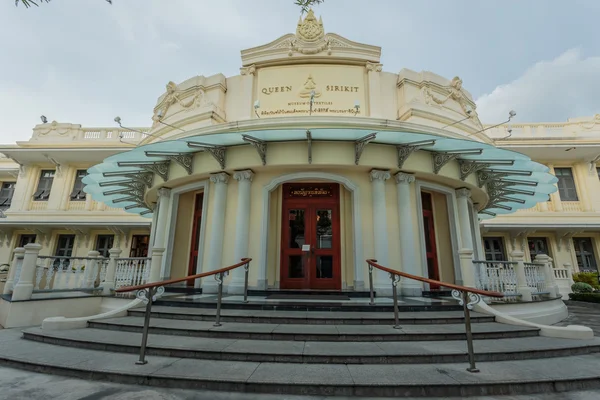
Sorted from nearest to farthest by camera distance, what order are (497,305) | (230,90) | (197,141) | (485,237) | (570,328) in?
(570,328) < (497,305) < (197,141) < (230,90) < (485,237)

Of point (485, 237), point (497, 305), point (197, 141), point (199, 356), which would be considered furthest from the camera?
point (485, 237)

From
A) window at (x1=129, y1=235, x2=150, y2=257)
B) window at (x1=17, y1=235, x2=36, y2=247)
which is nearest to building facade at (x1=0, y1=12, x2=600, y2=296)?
window at (x1=129, y1=235, x2=150, y2=257)

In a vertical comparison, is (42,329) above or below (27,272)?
below

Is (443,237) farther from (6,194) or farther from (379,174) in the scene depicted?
(6,194)

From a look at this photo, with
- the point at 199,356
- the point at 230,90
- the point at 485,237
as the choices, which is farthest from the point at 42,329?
the point at 485,237

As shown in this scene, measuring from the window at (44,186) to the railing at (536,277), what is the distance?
22.2 m

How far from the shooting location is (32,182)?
16281mm

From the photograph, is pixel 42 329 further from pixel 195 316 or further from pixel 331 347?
pixel 331 347

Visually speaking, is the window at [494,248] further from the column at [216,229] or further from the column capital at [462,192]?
the column at [216,229]

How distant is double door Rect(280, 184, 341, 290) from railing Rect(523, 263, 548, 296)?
4715 millimetres

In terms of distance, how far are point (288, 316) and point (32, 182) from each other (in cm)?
1926

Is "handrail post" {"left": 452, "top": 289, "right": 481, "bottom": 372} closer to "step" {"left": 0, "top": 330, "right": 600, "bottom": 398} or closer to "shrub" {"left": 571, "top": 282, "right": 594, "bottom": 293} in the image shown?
"step" {"left": 0, "top": 330, "right": 600, "bottom": 398}

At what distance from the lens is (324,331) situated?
13.9ft

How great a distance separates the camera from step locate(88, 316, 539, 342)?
13.5 ft
